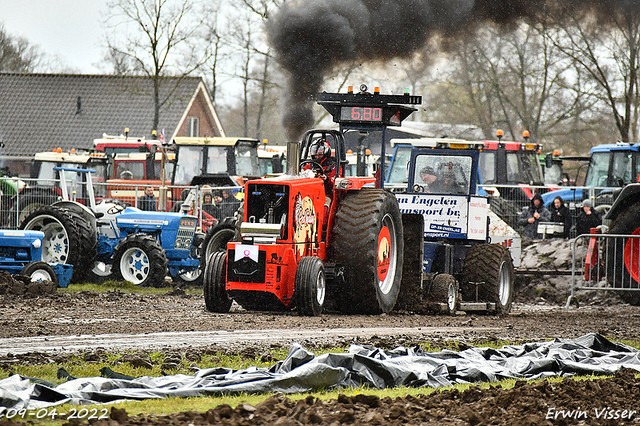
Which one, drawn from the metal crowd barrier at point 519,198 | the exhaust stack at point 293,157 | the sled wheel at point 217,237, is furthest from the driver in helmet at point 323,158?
the metal crowd barrier at point 519,198

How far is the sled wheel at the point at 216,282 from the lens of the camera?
1133 centimetres

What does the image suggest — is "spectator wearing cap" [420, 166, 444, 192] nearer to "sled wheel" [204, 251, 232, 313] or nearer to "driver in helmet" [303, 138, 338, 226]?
"driver in helmet" [303, 138, 338, 226]

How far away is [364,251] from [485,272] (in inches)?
106

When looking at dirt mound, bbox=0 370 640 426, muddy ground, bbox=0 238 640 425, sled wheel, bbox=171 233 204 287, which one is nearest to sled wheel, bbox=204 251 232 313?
muddy ground, bbox=0 238 640 425

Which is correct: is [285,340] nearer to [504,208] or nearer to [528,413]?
[528,413]

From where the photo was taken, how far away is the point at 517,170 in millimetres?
25391

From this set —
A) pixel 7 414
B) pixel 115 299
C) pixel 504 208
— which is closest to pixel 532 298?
pixel 504 208

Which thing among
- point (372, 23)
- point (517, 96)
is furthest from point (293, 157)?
point (517, 96)

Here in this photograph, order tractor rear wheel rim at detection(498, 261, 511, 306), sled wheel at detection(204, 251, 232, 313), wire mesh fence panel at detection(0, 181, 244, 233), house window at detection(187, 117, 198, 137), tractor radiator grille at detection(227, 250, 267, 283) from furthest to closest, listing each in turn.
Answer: house window at detection(187, 117, 198, 137), wire mesh fence panel at detection(0, 181, 244, 233), tractor rear wheel rim at detection(498, 261, 511, 306), sled wheel at detection(204, 251, 232, 313), tractor radiator grille at detection(227, 250, 267, 283)

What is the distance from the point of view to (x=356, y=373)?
6559 mm

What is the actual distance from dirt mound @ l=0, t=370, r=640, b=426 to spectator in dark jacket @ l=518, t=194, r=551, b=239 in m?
15.3

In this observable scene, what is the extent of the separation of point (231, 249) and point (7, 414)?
5.97 metres

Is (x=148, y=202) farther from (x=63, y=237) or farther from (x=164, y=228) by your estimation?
(x=63, y=237)

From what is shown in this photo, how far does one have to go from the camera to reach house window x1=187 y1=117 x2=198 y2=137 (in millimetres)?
54162
